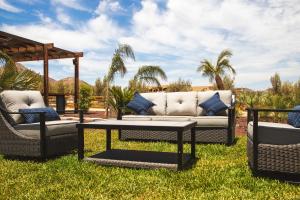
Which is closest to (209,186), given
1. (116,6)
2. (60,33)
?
(116,6)

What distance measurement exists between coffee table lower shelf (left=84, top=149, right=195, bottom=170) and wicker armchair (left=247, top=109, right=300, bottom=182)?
898 mm

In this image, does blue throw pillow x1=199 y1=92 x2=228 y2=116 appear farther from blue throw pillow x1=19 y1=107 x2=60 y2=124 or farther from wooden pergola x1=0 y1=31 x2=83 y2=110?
wooden pergola x1=0 y1=31 x2=83 y2=110

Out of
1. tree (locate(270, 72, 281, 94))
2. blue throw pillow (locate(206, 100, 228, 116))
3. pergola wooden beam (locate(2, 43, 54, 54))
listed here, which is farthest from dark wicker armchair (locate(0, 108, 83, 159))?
tree (locate(270, 72, 281, 94))

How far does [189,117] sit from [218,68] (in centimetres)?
1218

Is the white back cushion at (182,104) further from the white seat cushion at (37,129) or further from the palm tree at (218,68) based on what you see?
the palm tree at (218,68)

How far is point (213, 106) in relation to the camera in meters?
5.65

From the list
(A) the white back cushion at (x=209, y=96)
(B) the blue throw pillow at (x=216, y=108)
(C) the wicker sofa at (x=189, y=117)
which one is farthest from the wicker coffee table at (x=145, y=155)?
(A) the white back cushion at (x=209, y=96)

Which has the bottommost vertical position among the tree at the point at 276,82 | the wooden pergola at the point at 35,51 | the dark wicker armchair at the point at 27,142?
the dark wicker armchair at the point at 27,142

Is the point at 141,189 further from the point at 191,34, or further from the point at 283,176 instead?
the point at 191,34

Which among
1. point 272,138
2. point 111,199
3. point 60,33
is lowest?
point 111,199

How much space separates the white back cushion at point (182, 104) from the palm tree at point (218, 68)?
1117cm

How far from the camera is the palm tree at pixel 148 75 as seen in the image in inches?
456

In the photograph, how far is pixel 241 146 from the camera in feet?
16.3

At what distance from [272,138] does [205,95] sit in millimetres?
3077
